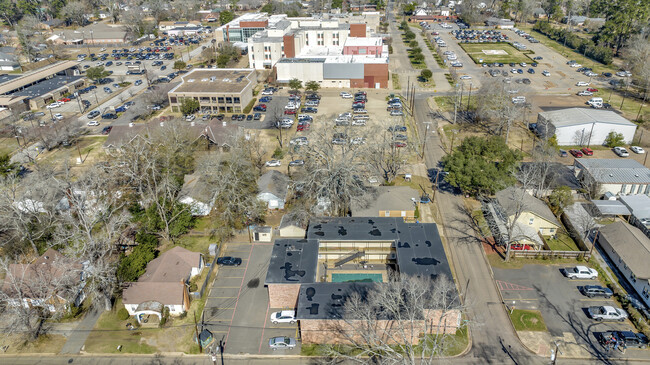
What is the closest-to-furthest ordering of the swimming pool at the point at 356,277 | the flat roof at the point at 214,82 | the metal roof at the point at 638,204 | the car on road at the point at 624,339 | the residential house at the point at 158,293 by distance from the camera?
the car on road at the point at 624,339 → the residential house at the point at 158,293 → the swimming pool at the point at 356,277 → the metal roof at the point at 638,204 → the flat roof at the point at 214,82

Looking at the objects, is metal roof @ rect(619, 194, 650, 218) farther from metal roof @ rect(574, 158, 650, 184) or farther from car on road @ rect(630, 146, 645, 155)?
car on road @ rect(630, 146, 645, 155)

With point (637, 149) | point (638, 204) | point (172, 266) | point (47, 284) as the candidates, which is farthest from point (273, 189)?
point (637, 149)

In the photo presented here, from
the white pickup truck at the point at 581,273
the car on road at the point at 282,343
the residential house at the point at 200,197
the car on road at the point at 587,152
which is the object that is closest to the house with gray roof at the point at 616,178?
the car on road at the point at 587,152

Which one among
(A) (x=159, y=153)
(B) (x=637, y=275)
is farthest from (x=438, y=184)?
(A) (x=159, y=153)

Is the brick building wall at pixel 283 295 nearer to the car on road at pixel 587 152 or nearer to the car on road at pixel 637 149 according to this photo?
the car on road at pixel 587 152

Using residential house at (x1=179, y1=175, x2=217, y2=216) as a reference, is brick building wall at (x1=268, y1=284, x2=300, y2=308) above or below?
below

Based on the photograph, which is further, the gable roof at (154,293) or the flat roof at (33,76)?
the flat roof at (33,76)

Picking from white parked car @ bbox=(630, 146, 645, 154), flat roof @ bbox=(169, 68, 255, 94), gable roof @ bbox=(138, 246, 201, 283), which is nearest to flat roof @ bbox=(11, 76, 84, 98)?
flat roof @ bbox=(169, 68, 255, 94)

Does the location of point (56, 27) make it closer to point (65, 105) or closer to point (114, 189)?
point (65, 105)
